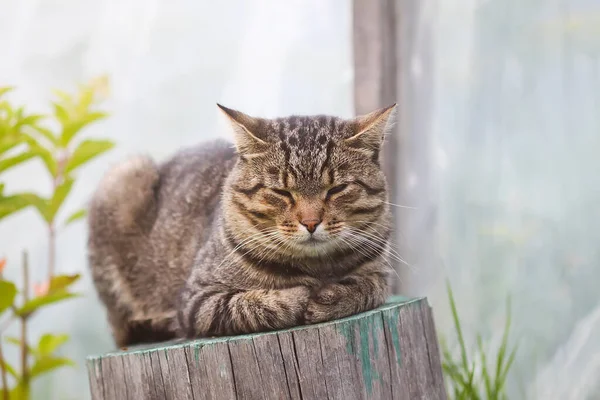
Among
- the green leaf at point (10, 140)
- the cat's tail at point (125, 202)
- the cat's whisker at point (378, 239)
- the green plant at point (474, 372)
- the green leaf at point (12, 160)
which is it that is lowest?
the green plant at point (474, 372)

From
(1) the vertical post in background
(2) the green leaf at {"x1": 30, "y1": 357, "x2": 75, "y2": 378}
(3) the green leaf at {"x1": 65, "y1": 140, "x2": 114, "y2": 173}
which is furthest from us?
(1) the vertical post in background

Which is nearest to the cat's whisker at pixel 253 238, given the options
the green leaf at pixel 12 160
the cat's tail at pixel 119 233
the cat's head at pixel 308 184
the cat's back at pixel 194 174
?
the cat's head at pixel 308 184

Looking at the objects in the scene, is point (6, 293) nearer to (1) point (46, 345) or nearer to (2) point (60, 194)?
(2) point (60, 194)

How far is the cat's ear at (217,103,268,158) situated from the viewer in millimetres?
1975

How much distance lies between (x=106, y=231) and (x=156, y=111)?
1.29m

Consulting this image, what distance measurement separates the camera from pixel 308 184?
6.24ft

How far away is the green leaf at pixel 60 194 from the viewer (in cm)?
290

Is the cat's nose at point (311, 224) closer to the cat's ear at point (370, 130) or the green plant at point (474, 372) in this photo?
the cat's ear at point (370, 130)

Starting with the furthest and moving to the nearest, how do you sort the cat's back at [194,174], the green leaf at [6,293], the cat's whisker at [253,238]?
the cat's back at [194,174] → the green leaf at [6,293] → the cat's whisker at [253,238]

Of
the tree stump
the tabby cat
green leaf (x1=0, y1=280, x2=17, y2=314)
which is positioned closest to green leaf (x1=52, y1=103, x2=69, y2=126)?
green leaf (x1=0, y1=280, x2=17, y2=314)

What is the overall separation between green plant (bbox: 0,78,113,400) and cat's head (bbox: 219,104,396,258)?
A: 3.41ft

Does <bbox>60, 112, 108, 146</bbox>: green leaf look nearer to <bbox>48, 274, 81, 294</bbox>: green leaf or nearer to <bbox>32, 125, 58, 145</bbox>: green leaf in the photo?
<bbox>32, 125, 58, 145</bbox>: green leaf

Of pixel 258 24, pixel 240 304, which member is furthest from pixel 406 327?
pixel 258 24

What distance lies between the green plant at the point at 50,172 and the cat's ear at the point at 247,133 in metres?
1.03
